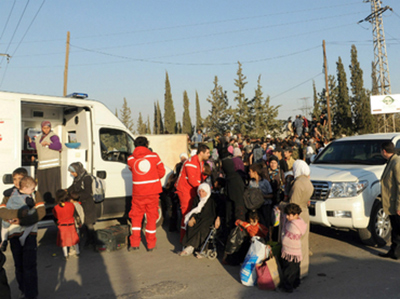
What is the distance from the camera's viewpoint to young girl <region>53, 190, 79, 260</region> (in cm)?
674

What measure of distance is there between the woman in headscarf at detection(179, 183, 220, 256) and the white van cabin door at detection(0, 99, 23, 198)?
3336 mm

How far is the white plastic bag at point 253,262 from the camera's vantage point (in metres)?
5.27

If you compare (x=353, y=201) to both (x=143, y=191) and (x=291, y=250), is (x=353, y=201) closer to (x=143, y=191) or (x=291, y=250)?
(x=291, y=250)

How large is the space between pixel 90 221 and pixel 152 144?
21.3 ft

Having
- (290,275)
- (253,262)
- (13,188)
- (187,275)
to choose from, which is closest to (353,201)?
(290,275)

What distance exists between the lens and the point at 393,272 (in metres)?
5.51

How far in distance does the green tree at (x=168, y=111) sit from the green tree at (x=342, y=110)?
25.5m

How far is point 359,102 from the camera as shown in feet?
143

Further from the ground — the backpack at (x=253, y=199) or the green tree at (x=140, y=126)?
the green tree at (x=140, y=126)

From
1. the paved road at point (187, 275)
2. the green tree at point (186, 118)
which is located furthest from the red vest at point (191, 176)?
the green tree at point (186, 118)

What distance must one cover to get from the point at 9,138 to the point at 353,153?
687 cm

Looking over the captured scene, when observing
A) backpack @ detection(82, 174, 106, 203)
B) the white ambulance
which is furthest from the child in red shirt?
the white ambulance

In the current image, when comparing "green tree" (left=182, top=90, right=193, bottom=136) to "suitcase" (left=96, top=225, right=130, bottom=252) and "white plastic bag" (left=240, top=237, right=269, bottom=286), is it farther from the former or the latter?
"white plastic bag" (left=240, top=237, right=269, bottom=286)

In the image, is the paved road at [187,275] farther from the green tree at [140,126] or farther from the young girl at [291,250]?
the green tree at [140,126]
